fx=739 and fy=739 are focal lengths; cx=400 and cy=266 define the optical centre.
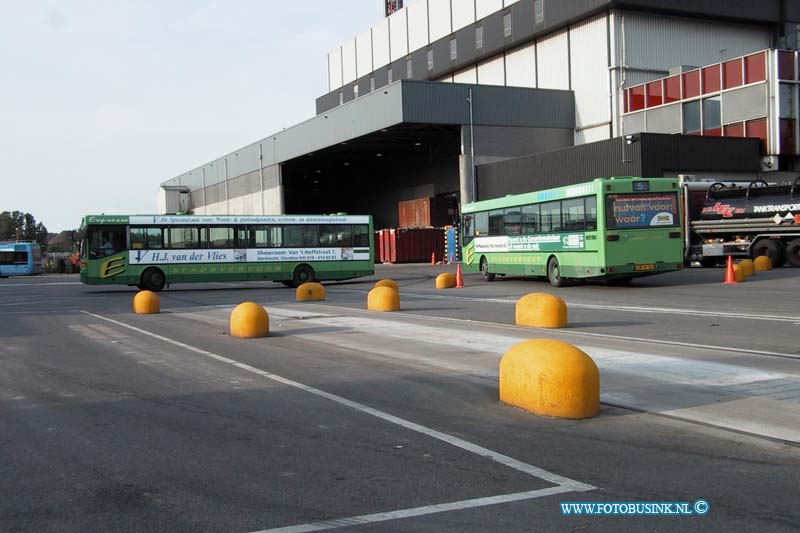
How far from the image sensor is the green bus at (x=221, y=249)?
29.5 meters

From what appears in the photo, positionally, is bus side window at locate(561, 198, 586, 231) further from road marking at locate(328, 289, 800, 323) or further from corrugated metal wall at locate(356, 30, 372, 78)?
corrugated metal wall at locate(356, 30, 372, 78)

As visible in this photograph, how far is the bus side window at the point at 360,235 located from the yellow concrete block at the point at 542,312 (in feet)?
63.4

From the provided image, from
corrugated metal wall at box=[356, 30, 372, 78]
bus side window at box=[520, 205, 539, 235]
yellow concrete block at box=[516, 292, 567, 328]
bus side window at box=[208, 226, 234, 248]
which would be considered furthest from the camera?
corrugated metal wall at box=[356, 30, 372, 78]

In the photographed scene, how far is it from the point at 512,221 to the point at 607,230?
5967mm

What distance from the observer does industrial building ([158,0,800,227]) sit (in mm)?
39938

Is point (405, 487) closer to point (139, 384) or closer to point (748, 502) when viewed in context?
point (748, 502)

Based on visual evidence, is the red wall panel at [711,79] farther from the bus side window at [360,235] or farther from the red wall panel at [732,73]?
the bus side window at [360,235]

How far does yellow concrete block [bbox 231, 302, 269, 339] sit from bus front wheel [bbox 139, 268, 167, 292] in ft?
57.3

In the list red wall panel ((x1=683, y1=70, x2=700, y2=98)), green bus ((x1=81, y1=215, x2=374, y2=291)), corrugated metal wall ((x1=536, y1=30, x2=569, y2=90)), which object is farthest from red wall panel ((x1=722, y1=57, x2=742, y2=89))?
green bus ((x1=81, y1=215, x2=374, y2=291))

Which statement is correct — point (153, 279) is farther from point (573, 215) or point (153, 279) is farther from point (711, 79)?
point (711, 79)

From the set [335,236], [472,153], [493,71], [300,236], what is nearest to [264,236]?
[300,236]

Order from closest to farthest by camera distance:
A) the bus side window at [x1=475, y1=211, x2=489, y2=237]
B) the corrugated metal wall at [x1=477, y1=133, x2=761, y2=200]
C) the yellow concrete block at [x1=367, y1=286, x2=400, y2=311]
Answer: the yellow concrete block at [x1=367, y1=286, x2=400, y2=311]
the bus side window at [x1=475, y1=211, x2=489, y2=237]
the corrugated metal wall at [x1=477, y1=133, x2=761, y2=200]

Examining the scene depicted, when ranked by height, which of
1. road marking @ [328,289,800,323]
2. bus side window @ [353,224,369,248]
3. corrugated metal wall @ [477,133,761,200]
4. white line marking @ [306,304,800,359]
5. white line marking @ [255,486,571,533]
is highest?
corrugated metal wall @ [477,133,761,200]

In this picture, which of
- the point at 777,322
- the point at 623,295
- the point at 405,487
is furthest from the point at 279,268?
the point at 405,487
